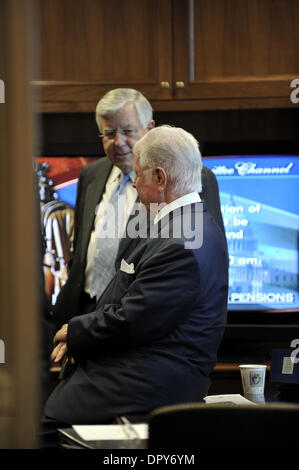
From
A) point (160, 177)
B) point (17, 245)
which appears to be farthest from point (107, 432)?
point (160, 177)

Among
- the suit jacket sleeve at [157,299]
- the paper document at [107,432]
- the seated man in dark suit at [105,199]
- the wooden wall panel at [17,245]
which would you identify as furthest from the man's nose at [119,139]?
the wooden wall panel at [17,245]

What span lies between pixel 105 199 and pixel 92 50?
850 mm

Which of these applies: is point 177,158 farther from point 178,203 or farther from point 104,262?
point 104,262

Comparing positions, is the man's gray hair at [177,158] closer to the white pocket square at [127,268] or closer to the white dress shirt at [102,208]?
the white pocket square at [127,268]

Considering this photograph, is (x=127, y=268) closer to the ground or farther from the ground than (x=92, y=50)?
closer to the ground

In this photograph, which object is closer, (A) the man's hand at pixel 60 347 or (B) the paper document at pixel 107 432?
(B) the paper document at pixel 107 432

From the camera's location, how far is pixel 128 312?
200 centimetres

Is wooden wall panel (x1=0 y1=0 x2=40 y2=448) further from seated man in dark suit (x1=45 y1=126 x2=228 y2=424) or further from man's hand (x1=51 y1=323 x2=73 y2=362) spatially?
man's hand (x1=51 y1=323 x2=73 y2=362)

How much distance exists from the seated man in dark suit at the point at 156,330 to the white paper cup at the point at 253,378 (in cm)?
32

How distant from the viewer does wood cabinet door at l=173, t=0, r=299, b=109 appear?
3.38 metres

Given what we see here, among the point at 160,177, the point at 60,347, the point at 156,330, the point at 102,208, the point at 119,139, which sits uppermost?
the point at 119,139

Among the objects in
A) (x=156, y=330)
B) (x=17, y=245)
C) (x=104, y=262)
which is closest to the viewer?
(x=17, y=245)

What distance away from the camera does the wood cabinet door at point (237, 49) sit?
3.38 metres

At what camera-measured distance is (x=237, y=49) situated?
11.1ft
